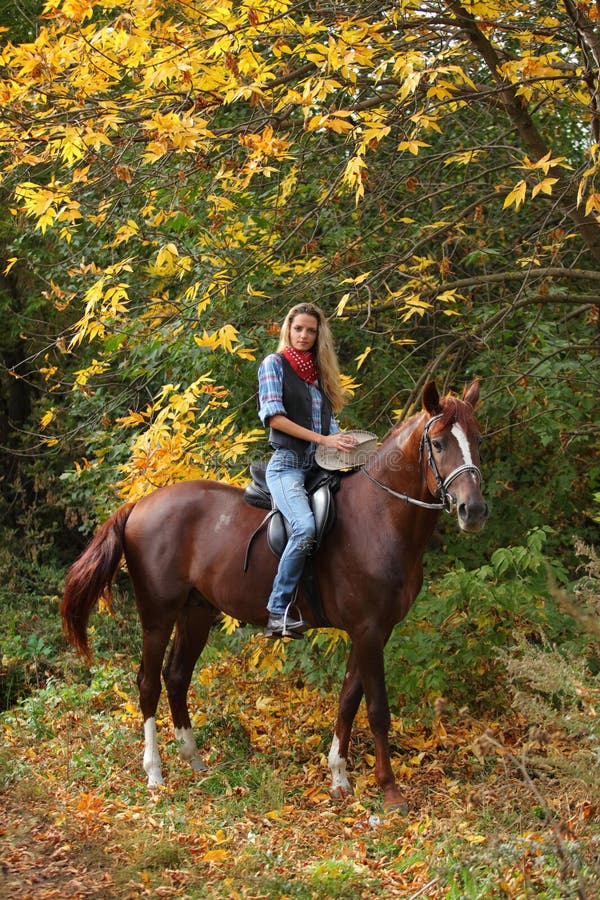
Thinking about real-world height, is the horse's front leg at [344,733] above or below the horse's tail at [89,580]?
below

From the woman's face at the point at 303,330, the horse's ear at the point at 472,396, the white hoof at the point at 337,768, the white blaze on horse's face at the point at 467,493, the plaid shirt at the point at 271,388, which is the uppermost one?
the woman's face at the point at 303,330

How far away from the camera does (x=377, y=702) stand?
236 inches

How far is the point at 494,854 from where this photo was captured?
426cm

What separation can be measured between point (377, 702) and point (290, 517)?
121 centimetres

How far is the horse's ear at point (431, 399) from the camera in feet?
18.5

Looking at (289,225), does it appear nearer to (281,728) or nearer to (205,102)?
(205,102)

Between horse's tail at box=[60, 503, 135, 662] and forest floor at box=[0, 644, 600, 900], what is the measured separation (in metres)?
0.94

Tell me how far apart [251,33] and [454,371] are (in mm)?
3424

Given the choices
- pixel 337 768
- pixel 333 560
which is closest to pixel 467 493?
pixel 333 560

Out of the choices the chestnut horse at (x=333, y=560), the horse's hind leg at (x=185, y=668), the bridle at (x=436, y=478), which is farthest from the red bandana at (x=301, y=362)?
the horse's hind leg at (x=185, y=668)

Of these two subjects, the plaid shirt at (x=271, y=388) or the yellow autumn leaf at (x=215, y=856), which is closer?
the yellow autumn leaf at (x=215, y=856)

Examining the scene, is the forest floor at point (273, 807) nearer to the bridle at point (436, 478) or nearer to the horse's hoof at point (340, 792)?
the horse's hoof at point (340, 792)

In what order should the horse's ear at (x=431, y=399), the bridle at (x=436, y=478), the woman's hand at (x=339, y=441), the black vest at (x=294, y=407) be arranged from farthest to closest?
the black vest at (x=294, y=407)
the woman's hand at (x=339, y=441)
the horse's ear at (x=431, y=399)
the bridle at (x=436, y=478)

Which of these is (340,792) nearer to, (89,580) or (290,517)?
(290,517)
